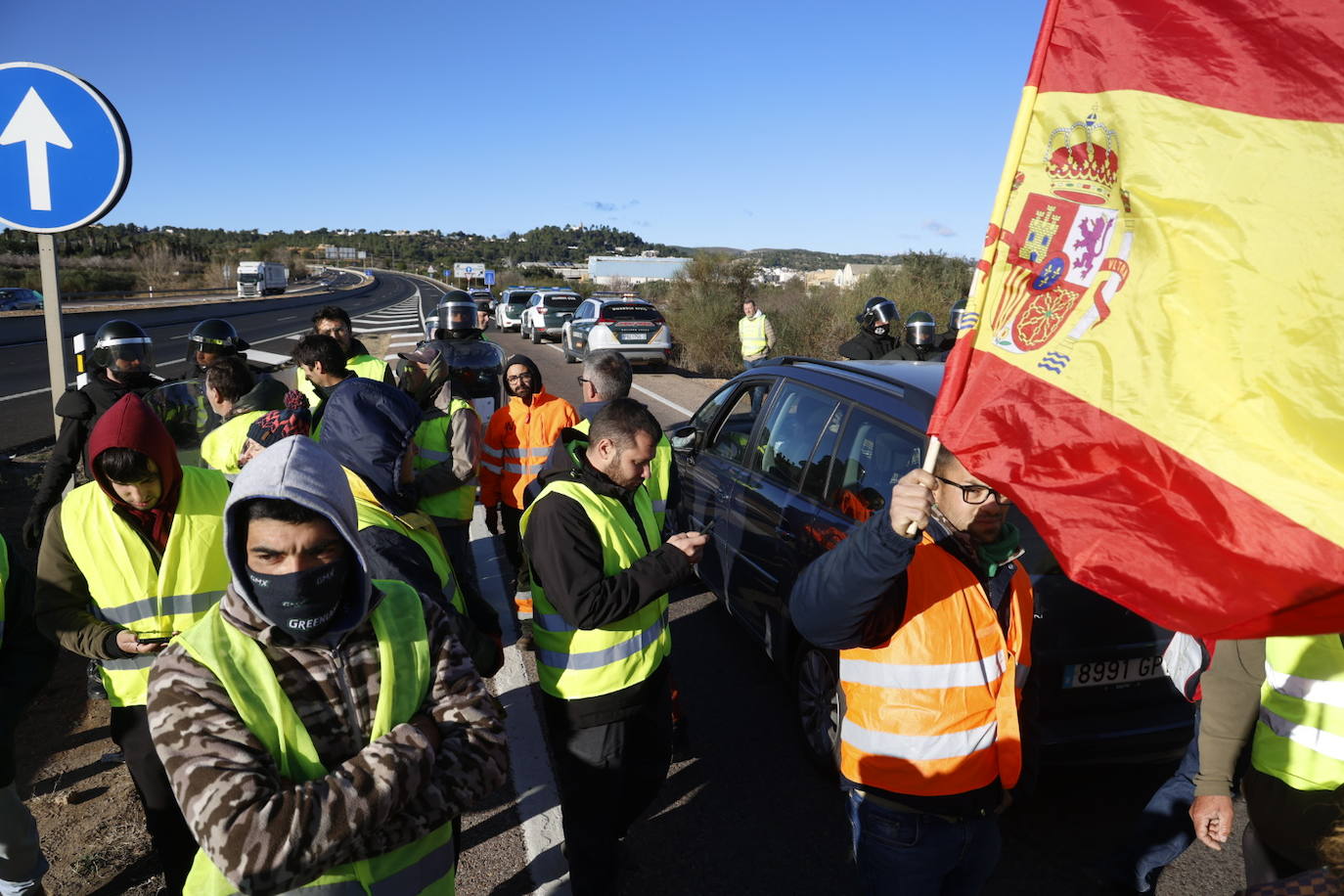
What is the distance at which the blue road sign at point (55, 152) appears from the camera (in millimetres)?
3215

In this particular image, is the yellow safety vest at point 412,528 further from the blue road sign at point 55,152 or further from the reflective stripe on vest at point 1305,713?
the reflective stripe on vest at point 1305,713

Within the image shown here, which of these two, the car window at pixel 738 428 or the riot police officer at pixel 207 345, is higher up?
the riot police officer at pixel 207 345

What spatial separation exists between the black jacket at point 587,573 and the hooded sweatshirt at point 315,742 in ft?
2.70

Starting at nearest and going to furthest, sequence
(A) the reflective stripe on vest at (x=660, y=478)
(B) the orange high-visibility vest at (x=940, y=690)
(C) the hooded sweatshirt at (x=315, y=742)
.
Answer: (C) the hooded sweatshirt at (x=315, y=742) → (B) the orange high-visibility vest at (x=940, y=690) → (A) the reflective stripe on vest at (x=660, y=478)

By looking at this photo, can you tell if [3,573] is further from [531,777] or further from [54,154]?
[531,777]

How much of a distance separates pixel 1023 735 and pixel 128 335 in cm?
477

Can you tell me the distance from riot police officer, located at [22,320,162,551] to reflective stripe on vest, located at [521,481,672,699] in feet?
8.21

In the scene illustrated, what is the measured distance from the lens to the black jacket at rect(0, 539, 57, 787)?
2.60m

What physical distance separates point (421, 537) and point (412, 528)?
0.17 ft

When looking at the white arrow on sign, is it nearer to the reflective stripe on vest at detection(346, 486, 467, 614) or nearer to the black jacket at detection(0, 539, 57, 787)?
the black jacket at detection(0, 539, 57, 787)

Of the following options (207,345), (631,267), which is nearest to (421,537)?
(207,345)

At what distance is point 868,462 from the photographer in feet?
12.3

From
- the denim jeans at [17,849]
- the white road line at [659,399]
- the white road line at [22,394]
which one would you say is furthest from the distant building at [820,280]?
the denim jeans at [17,849]

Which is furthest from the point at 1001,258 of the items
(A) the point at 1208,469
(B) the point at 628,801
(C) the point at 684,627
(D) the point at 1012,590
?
(C) the point at 684,627
